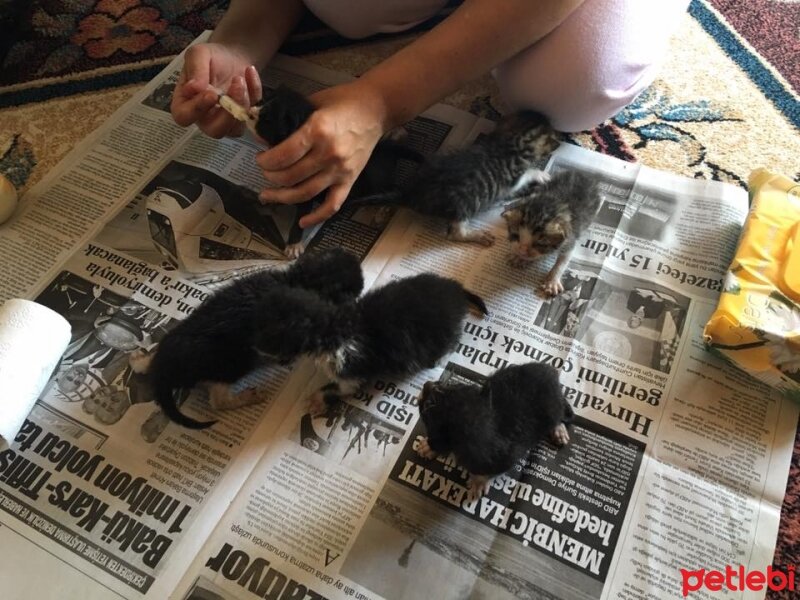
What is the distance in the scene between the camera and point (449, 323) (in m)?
0.90

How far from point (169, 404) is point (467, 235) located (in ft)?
1.88

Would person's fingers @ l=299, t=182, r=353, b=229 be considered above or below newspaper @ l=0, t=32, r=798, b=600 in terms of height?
above

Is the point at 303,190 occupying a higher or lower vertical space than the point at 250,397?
higher

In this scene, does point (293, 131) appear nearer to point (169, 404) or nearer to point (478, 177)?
point (478, 177)

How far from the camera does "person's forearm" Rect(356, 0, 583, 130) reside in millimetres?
982

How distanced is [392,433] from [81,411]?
0.48m

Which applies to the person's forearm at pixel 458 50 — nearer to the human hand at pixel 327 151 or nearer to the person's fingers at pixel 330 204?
the human hand at pixel 327 151

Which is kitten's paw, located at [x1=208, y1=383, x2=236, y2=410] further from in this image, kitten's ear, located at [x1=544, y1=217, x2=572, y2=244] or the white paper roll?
kitten's ear, located at [x1=544, y1=217, x2=572, y2=244]

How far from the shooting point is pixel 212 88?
1049mm

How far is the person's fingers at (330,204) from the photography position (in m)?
1.02

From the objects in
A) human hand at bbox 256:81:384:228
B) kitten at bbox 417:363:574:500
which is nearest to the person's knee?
human hand at bbox 256:81:384:228

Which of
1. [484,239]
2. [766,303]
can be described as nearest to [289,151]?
[484,239]

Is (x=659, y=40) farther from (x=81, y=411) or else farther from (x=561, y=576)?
(x=81, y=411)

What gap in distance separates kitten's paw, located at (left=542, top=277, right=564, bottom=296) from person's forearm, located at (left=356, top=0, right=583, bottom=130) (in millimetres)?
382
